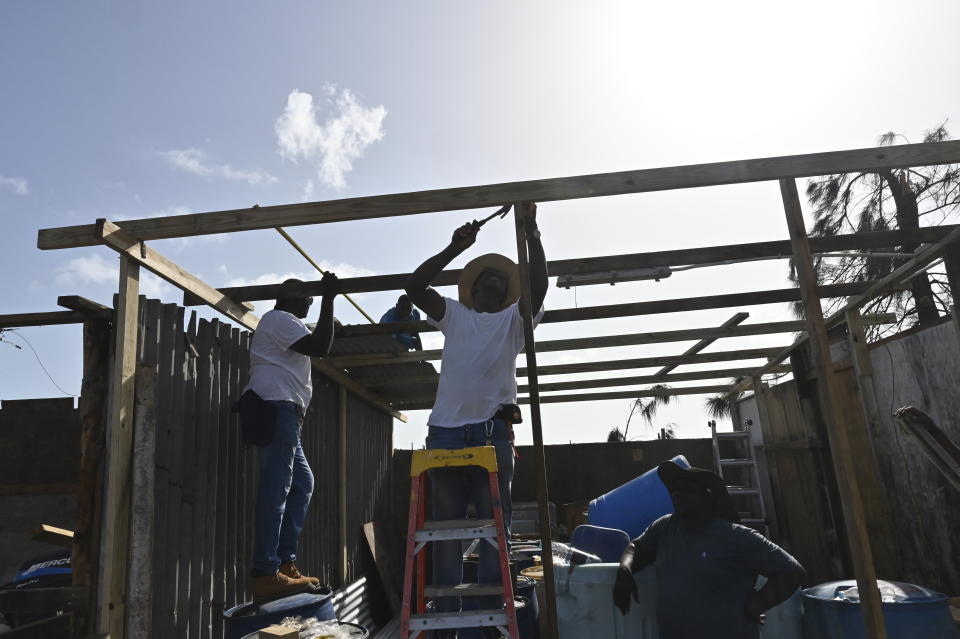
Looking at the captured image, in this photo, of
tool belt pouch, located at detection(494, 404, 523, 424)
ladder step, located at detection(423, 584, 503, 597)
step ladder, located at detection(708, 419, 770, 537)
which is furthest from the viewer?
step ladder, located at detection(708, 419, 770, 537)

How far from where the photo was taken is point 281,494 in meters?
3.95

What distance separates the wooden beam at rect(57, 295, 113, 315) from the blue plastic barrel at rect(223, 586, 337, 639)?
6.18 ft

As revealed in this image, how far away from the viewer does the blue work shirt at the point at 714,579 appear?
3621 millimetres

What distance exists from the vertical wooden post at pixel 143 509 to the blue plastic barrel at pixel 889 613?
13.5ft

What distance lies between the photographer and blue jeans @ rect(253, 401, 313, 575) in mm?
3842

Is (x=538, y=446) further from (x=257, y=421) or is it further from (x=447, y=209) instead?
(x=257, y=421)

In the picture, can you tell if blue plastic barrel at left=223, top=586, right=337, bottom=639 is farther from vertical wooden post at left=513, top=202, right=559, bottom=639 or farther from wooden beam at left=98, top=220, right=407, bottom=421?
wooden beam at left=98, top=220, right=407, bottom=421

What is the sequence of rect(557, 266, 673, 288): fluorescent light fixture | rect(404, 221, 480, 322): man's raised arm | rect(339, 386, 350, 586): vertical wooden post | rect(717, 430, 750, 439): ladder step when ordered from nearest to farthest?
rect(404, 221, 480, 322): man's raised arm < rect(557, 266, 673, 288): fluorescent light fixture < rect(339, 386, 350, 586): vertical wooden post < rect(717, 430, 750, 439): ladder step

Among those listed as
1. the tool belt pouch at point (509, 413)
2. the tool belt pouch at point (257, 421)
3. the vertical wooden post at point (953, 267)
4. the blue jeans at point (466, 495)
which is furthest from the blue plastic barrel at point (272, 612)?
the vertical wooden post at point (953, 267)

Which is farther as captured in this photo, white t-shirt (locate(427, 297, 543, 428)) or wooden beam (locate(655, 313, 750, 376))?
wooden beam (locate(655, 313, 750, 376))

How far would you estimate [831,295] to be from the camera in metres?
5.44

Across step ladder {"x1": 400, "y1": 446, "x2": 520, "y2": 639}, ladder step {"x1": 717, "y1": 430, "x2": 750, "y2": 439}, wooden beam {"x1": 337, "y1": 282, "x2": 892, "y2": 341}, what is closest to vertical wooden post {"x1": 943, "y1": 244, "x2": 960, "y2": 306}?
wooden beam {"x1": 337, "y1": 282, "x2": 892, "y2": 341}

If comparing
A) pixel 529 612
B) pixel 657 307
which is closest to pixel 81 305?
pixel 529 612

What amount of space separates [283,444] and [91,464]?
105cm
